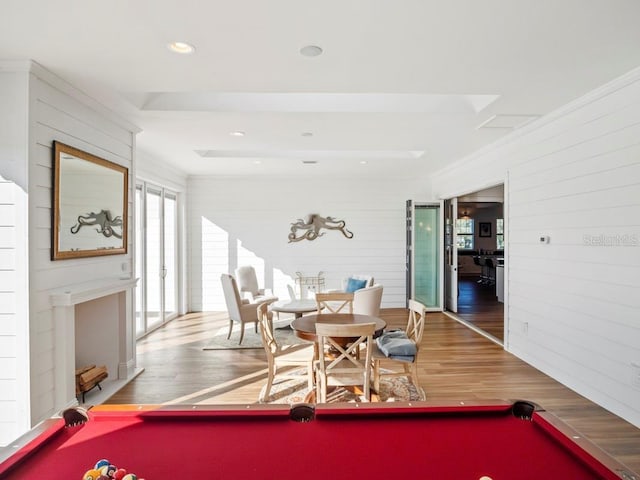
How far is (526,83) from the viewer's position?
3162 mm

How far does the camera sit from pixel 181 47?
8.39ft

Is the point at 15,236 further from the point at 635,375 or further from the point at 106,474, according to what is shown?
the point at 635,375

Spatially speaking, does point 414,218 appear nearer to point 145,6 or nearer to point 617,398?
point 617,398

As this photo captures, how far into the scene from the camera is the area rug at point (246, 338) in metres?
5.36

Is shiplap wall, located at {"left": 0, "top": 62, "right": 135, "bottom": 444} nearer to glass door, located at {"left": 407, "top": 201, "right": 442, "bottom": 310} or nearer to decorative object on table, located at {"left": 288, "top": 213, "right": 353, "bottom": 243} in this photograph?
decorative object on table, located at {"left": 288, "top": 213, "right": 353, "bottom": 243}

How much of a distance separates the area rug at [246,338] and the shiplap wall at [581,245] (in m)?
3.12

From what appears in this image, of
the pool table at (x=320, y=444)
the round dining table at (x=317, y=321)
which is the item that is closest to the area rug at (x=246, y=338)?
the round dining table at (x=317, y=321)

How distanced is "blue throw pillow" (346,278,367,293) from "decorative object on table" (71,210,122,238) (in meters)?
3.88

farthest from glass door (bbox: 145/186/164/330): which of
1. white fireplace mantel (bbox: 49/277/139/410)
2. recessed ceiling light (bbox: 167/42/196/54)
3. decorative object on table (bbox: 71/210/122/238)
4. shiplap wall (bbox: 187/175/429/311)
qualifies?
recessed ceiling light (bbox: 167/42/196/54)

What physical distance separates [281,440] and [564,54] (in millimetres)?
3022

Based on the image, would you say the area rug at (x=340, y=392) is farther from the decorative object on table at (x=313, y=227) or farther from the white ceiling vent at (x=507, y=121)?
the decorative object on table at (x=313, y=227)

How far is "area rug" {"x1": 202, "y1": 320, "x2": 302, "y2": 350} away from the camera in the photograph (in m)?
5.36

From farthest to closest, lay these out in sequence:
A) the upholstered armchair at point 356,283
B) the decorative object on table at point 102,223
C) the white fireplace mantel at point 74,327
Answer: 1. the upholstered armchair at point 356,283
2. the decorative object on table at point 102,223
3. the white fireplace mantel at point 74,327

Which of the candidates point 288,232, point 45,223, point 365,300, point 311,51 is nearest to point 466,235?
point 288,232
